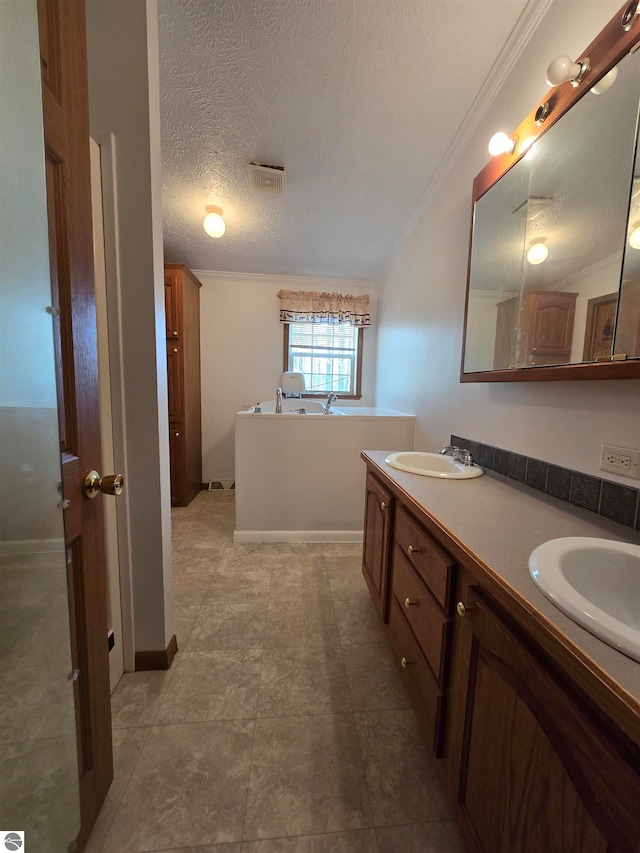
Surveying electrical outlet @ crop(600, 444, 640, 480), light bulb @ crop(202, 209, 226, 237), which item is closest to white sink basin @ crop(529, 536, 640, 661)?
electrical outlet @ crop(600, 444, 640, 480)

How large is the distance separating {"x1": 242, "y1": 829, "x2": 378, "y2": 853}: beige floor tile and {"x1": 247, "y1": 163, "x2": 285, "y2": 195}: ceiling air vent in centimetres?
299

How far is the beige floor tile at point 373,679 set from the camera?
4.02ft

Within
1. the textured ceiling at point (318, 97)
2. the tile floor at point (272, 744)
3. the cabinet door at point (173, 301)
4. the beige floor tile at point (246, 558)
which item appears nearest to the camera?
the tile floor at point (272, 744)

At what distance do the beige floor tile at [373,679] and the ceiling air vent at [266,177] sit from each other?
9.12 feet

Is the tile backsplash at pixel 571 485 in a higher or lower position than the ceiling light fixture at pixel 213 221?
lower

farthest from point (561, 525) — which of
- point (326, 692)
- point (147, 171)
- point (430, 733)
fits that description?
point (147, 171)

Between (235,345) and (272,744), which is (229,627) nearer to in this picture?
(272,744)

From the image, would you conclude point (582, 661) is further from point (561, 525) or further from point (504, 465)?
point (504, 465)

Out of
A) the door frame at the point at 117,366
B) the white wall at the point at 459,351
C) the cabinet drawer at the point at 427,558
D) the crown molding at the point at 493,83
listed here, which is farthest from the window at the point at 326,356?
the cabinet drawer at the point at 427,558

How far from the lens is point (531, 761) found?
0.54m

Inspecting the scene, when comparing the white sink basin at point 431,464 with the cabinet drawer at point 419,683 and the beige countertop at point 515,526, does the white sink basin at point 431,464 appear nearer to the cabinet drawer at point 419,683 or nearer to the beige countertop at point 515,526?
the beige countertop at point 515,526

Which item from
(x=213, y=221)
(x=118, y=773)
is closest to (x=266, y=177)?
(x=213, y=221)

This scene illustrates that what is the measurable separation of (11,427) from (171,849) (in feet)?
3.74

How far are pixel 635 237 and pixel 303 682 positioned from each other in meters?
1.89
